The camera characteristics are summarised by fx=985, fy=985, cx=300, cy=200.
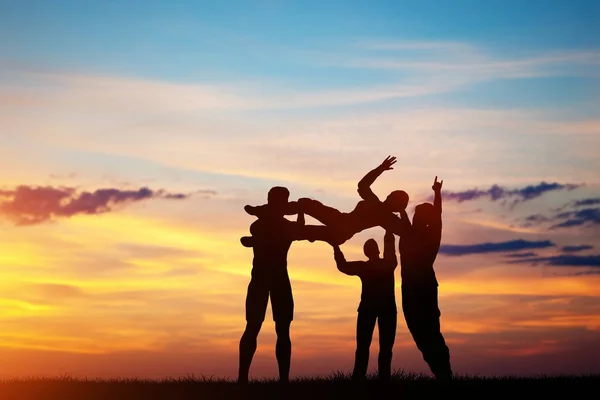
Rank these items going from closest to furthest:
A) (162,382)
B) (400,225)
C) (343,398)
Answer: (343,398) < (400,225) < (162,382)

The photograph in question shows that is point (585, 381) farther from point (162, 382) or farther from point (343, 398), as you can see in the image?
point (162, 382)

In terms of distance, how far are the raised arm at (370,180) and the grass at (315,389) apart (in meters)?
4.21

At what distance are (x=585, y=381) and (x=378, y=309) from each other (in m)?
5.53

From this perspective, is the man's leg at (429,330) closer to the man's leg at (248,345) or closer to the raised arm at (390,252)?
the raised arm at (390,252)

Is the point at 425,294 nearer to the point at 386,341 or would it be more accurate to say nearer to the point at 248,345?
the point at 386,341

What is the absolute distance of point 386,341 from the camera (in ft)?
70.9

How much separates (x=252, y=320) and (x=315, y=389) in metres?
2.32

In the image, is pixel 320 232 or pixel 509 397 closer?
pixel 509 397

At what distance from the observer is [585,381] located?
23031 mm

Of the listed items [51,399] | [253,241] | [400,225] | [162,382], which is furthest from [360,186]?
[51,399]

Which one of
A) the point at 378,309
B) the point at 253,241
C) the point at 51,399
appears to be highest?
the point at 253,241

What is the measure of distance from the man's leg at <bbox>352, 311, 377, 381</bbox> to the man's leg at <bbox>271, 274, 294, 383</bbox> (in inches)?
66.5

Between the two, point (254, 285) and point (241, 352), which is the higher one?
point (254, 285)

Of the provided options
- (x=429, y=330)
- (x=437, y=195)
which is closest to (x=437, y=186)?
(x=437, y=195)
